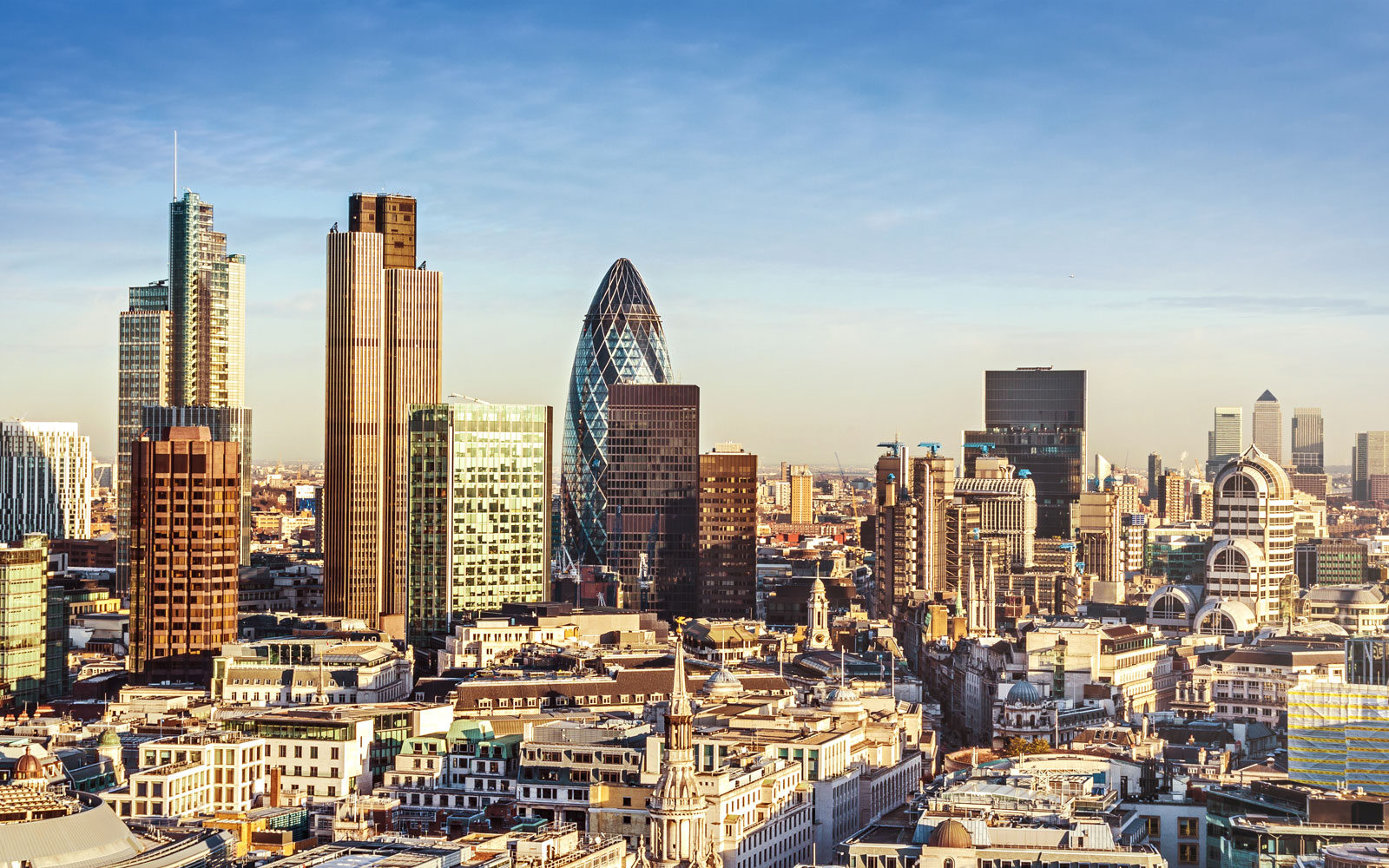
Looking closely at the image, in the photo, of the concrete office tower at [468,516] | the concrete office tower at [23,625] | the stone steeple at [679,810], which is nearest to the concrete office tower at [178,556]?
the concrete office tower at [23,625]

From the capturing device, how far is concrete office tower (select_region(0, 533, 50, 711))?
159 metres

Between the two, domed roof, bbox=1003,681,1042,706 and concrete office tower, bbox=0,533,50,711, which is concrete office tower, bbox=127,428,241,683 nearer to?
concrete office tower, bbox=0,533,50,711

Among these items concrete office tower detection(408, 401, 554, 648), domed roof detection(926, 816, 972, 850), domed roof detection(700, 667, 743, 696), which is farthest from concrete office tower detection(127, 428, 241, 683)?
domed roof detection(926, 816, 972, 850)

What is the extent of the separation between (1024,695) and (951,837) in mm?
62539

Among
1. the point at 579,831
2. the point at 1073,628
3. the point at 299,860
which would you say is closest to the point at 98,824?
the point at 299,860

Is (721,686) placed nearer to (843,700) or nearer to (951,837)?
(843,700)

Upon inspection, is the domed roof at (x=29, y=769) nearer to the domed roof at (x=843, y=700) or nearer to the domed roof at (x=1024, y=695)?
the domed roof at (x=843, y=700)

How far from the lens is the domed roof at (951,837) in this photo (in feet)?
287

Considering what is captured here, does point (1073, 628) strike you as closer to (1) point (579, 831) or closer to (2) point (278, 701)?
(2) point (278, 701)

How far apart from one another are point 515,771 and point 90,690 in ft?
A: 191

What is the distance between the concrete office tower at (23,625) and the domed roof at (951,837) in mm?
87362

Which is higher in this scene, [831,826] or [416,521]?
[416,521]

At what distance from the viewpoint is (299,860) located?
81.3 m

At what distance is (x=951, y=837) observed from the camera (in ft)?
288
